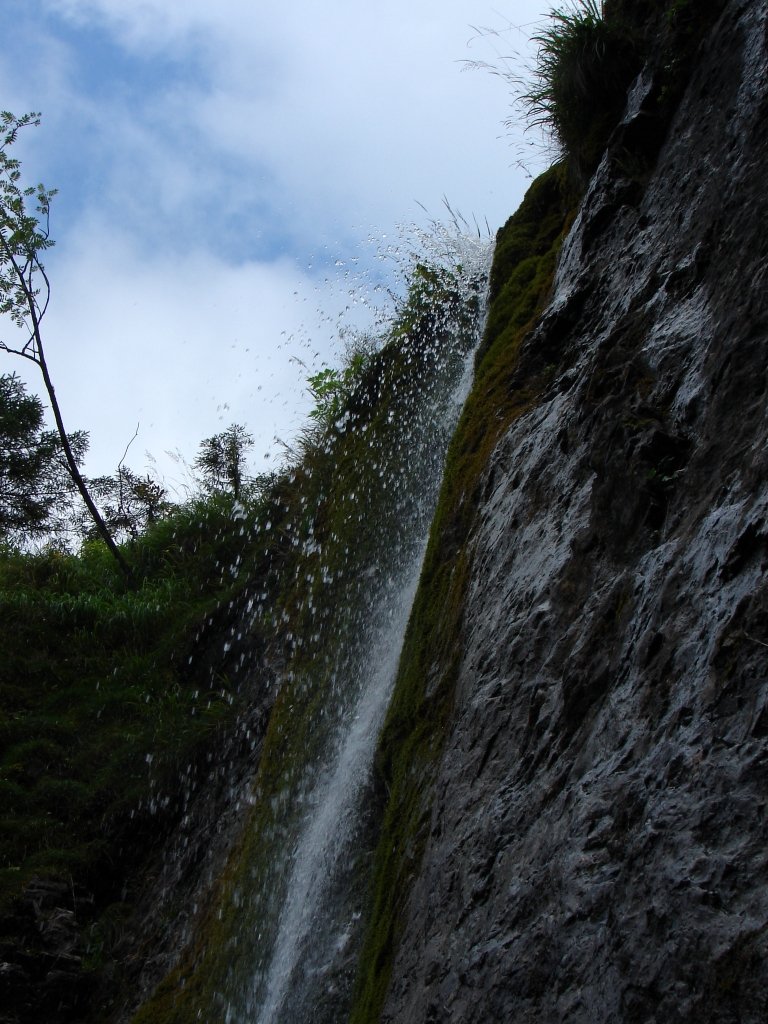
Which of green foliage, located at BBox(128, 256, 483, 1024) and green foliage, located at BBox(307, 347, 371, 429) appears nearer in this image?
green foliage, located at BBox(128, 256, 483, 1024)

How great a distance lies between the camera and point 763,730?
1.74 metres

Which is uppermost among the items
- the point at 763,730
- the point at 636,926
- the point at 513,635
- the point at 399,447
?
the point at 399,447

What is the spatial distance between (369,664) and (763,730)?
399 centimetres

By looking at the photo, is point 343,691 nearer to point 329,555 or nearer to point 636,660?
point 329,555

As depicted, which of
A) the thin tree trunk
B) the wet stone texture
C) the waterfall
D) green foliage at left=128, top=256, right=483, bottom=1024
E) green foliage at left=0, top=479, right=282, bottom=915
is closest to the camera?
the wet stone texture

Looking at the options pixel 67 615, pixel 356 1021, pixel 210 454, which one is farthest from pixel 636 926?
pixel 210 454

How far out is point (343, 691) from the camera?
563 centimetres

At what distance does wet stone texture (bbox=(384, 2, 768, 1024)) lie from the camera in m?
1.77

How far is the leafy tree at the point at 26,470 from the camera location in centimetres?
1220

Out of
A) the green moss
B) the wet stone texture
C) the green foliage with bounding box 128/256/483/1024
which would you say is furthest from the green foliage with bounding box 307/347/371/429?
the wet stone texture

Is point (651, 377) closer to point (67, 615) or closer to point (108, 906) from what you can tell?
point (108, 906)

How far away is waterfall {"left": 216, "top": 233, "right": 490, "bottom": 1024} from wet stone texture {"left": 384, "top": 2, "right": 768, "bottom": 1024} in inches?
46.3

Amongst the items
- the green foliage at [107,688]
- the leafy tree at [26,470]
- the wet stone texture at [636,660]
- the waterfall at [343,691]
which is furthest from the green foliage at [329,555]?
the leafy tree at [26,470]

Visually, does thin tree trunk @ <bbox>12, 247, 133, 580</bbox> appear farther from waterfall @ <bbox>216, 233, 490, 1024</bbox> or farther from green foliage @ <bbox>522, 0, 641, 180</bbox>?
green foliage @ <bbox>522, 0, 641, 180</bbox>
